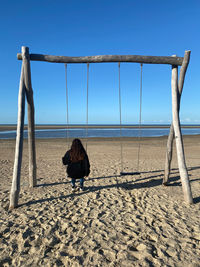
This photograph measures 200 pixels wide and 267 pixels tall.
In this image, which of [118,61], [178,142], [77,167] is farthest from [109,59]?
[77,167]

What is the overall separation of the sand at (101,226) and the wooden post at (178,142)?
31 centimetres

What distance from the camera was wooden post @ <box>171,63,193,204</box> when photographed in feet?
14.9

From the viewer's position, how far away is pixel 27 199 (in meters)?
4.65

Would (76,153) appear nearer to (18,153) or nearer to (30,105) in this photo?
(18,153)

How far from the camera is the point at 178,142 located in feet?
15.4

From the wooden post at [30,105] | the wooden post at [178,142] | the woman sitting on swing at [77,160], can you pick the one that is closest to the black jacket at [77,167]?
the woman sitting on swing at [77,160]

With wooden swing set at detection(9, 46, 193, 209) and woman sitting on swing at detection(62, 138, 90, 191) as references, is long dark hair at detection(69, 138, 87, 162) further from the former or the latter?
wooden swing set at detection(9, 46, 193, 209)

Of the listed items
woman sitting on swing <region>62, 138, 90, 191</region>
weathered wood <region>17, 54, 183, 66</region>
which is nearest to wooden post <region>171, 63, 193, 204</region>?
weathered wood <region>17, 54, 183, 66</region>

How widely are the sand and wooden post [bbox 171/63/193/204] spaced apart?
305mm

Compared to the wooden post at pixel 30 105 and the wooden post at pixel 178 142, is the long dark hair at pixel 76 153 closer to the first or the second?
the wooden post at pixel 30 105

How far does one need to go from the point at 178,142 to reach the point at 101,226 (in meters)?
2.67

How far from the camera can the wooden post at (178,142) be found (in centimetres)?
455

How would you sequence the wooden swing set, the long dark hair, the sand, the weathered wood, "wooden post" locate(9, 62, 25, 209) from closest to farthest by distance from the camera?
the sand
"wooden post" locate(9, 62, 25, 209)
the wooden swing set
the weathered wood
the long dark hair

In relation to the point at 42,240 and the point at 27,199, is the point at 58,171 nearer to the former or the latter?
the point at 27,199
